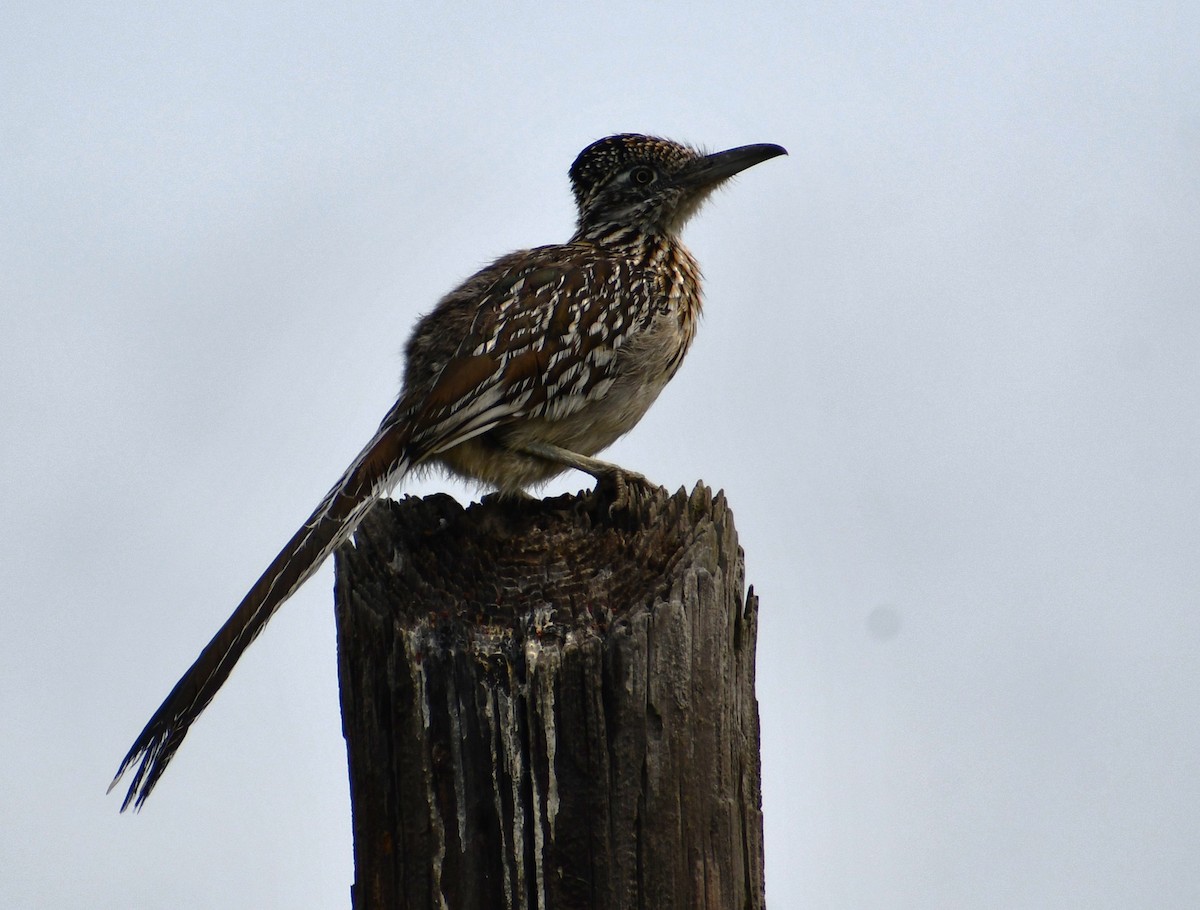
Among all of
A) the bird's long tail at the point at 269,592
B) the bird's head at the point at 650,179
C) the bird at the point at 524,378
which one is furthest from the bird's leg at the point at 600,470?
the bird's head at the point at 650,179

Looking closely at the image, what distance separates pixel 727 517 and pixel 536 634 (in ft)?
2.39

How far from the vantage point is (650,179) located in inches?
276

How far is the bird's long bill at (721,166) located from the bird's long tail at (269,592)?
2.44 meters

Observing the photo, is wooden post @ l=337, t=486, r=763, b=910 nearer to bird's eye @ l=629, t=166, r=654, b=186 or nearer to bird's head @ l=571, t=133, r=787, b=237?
bird's head @ l=571, t=133, r=787, b=237

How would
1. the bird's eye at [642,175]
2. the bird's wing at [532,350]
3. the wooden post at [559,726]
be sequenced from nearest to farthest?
1. the wooden post at [559,726]
2. the bird's wing at [532,350]
3. the bird's eye at [642,175]

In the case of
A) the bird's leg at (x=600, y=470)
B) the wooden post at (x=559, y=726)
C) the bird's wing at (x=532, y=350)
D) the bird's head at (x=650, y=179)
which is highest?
the bird's head at (x=650, y=179)

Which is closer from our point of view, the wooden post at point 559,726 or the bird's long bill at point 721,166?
the wooden post at point 559,726

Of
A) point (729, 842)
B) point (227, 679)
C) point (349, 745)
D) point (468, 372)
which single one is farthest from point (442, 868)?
point (468, 372)

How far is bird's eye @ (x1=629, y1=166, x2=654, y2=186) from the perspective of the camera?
7.02 meters

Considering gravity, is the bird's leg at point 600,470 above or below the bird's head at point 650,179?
below

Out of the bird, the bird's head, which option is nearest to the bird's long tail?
the bird

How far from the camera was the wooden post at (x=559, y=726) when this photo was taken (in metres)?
3.32

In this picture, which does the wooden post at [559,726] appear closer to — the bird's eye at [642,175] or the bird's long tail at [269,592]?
the bird's long tail at [269,592]

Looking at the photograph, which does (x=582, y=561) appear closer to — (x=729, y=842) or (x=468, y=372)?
(x=729, y=842)
